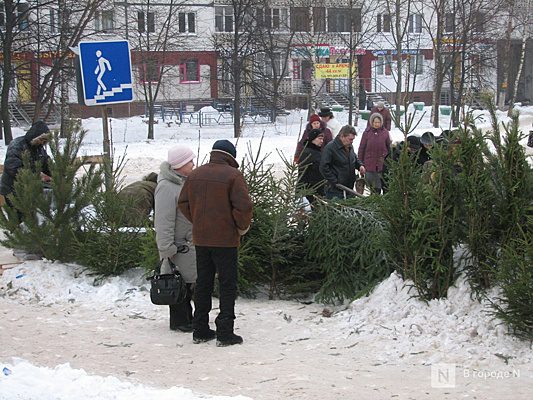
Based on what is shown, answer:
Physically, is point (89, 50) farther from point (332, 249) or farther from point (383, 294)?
point (383, 294)

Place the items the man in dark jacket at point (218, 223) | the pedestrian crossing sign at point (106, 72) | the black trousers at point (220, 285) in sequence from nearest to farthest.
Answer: the man in dark jacket at point (218, 223) → the black trousers at point (220, 285) → the pedestrian crossing sign at point (106, 72)

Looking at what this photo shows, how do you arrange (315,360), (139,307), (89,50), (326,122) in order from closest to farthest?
1. (315,360)
2. (139,307)
3. (89,50)
4. (326,122)

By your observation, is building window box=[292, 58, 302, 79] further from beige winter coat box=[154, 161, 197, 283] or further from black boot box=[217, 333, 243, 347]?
black boot box=[217, 333, 243, 347]

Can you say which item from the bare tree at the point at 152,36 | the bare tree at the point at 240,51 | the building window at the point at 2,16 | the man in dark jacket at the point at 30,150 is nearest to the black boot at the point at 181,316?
the man in dark jacket at the point at 30,150

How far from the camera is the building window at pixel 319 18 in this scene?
46.2m

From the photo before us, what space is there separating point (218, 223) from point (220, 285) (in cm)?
53

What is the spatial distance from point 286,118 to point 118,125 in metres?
9.47

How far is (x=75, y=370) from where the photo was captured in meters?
5.91

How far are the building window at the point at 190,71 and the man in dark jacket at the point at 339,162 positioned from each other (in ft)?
146

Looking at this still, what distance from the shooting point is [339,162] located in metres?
10.9

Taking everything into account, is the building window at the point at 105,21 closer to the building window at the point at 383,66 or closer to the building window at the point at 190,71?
the building window at the point at 190,71

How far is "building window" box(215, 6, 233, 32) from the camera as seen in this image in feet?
183

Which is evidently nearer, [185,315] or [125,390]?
[125,390]

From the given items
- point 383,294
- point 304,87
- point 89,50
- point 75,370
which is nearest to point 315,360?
point 383,294
